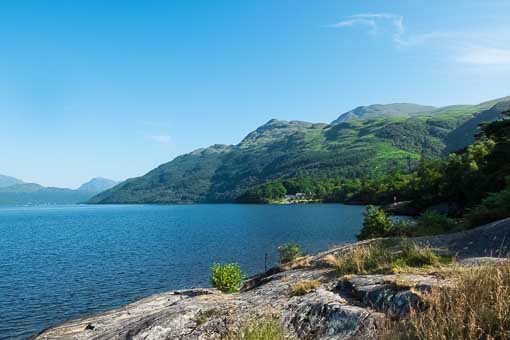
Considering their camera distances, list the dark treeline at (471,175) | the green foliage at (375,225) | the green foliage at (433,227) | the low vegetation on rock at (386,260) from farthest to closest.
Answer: the dark treeline at (471,175) → the green foliage at (375,225) → the green foliage at (433,227) → the low vegetation on rock at (386,260)

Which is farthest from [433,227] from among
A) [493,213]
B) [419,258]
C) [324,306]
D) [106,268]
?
[106,268]

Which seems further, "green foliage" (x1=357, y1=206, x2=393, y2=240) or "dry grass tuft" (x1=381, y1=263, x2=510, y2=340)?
"green foliage" (x1=357, y1=206, x2=393, y2=240)

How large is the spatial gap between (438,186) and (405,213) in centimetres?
1287

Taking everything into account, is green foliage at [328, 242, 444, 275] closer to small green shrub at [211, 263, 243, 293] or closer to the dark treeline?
small green shrub at [211, 263, 243, 293]

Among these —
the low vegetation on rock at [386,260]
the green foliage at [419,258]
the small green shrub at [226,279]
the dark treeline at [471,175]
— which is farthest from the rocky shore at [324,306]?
the dark treeline at [471,175]

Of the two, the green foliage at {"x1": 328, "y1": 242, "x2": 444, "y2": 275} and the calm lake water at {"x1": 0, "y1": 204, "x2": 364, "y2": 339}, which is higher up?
the green foliage at {"x1": 328, "y1": 242, "x2": 444, "y2": 275}

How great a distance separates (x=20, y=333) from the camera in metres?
31.9

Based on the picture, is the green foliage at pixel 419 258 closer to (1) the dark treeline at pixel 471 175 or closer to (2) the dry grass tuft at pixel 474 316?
(2) the dry grass tuft at pixel 474 316

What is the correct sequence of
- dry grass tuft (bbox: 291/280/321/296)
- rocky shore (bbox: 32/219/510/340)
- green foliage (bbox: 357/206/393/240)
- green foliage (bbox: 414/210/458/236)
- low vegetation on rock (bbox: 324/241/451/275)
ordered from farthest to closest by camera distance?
green foliage (bbox: 357/206/393/240) < green foliage (bbox: 414/210/458/236) < low vegetation on rock (bbox: 324/241/451/275) < dry grass tuft (bbox: 291/280/321/296) < rocky shore (bbox: 32/219/510/340)

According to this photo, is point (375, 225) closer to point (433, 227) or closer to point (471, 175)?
point (433, 227)

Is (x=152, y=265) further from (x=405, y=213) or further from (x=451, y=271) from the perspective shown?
(x=405, y=213)

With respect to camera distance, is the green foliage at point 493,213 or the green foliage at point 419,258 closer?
the green foliage at point 419,258

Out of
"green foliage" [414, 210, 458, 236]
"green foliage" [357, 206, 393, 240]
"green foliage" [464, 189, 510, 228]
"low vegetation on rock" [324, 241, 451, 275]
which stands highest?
"green foliage" [464, 189, 510, 228]

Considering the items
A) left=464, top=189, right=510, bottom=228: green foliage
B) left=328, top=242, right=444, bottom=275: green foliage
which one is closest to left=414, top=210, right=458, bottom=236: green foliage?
left=464, top=189, right=510, bottom=228: green foliage
